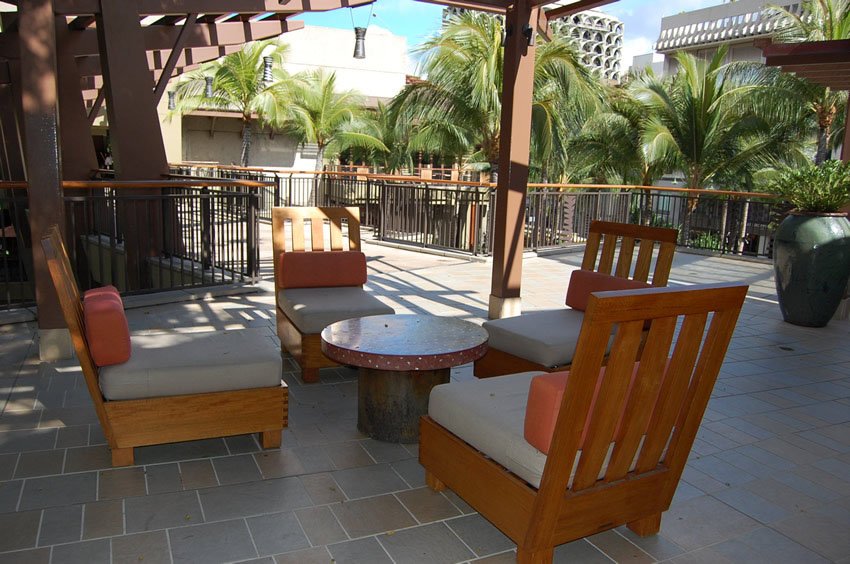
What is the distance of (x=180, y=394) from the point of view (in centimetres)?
323

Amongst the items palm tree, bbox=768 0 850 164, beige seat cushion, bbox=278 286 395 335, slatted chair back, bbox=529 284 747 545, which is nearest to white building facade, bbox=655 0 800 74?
palm tree, bbox=768 0 850 164

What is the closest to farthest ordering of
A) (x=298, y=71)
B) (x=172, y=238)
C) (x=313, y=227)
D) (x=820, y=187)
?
(x=313, y=227) → (x=820, y=187) → (x=172, y=238) → (x=298, y=71)

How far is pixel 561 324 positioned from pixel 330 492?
6.46 ft

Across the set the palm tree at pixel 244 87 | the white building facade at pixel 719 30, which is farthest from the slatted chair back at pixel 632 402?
the white building facade at pixel 719 30

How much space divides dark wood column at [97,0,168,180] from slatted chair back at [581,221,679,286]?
18.7 ft

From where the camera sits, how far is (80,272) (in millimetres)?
9172

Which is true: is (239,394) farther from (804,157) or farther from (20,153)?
(804,157)

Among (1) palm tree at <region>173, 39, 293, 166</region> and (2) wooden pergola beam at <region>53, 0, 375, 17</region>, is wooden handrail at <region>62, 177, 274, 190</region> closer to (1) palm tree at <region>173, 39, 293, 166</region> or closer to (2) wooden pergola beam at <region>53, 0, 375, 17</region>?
(2) wooden pergola beam at <region>53, 0, 375, 17</region>

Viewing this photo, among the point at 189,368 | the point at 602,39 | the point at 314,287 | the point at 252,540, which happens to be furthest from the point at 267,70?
the point at 602,39

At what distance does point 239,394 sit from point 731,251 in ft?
34.8

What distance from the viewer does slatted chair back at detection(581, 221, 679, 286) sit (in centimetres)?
446

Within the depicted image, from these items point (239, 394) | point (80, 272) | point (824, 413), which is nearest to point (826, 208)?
point (824, 413)

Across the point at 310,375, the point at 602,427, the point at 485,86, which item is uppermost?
the point at 485,86

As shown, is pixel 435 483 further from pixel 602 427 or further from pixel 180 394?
pixel 180 394
